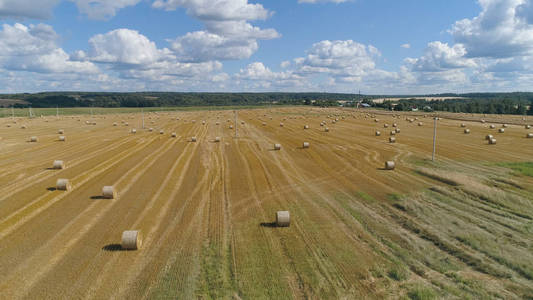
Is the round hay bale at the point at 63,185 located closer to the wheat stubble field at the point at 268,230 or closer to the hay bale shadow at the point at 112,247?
the wheat stubble field at the point at 268,230

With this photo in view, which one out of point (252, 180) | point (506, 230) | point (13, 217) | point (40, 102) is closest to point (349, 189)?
point (252, 180)

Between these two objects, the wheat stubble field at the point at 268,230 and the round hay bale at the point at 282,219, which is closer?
the wheat stubble field at the point at 268,230

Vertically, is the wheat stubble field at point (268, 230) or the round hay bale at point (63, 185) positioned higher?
the round hay bale at point (63, 185)

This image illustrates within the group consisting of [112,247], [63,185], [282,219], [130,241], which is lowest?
[112,247]

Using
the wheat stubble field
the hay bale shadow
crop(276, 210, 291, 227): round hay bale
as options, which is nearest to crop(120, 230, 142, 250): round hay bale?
the wheat stubble field

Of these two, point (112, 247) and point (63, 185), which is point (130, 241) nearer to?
point (112, 247)

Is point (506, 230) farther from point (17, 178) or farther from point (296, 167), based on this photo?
point (17, 178)

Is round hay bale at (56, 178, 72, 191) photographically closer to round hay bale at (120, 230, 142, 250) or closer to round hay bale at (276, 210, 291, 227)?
round hay bale at (120, 230, 142, 250)

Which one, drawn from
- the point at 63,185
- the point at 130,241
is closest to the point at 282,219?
the point at 130,241

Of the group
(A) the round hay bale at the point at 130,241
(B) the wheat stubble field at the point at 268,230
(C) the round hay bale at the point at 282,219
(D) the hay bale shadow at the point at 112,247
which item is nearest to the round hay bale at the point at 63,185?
(B) the wheat stubble field at the point at 268,230
